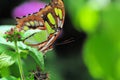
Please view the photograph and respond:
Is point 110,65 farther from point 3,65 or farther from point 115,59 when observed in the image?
point 3,65

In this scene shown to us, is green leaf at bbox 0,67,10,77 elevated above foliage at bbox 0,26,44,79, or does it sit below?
below

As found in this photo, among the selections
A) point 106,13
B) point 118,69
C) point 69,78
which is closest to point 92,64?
point 118,69

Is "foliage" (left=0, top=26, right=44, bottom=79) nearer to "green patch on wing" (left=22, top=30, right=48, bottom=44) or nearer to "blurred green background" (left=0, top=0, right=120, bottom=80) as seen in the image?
"green patch on wing" (left=22, top=30, right=48, bottom=44)

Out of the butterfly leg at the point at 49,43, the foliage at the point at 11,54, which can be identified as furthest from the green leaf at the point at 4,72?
the butterfly leg at the point at 49,43

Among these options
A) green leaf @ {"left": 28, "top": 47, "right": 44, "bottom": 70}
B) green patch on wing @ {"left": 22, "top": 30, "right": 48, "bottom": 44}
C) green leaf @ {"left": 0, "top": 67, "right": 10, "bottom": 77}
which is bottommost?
green leaf @ {"left": 0, "top": 67, "right": 10, "bottom": 77}

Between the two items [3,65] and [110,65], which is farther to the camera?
[110,65]

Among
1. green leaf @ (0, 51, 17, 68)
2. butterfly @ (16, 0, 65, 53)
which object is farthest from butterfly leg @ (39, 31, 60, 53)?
green leaf @ (0, 51, 17, 68)

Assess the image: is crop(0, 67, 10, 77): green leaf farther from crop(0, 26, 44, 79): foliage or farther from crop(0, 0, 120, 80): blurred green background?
crop(0, 0, 120, 80): blurred green background

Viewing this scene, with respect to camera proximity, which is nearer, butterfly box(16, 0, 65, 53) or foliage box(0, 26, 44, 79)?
foliage box(0, 26, 44, 79)

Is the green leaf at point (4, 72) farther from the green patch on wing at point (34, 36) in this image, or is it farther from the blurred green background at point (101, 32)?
the blurred green background at point (101, 32)
